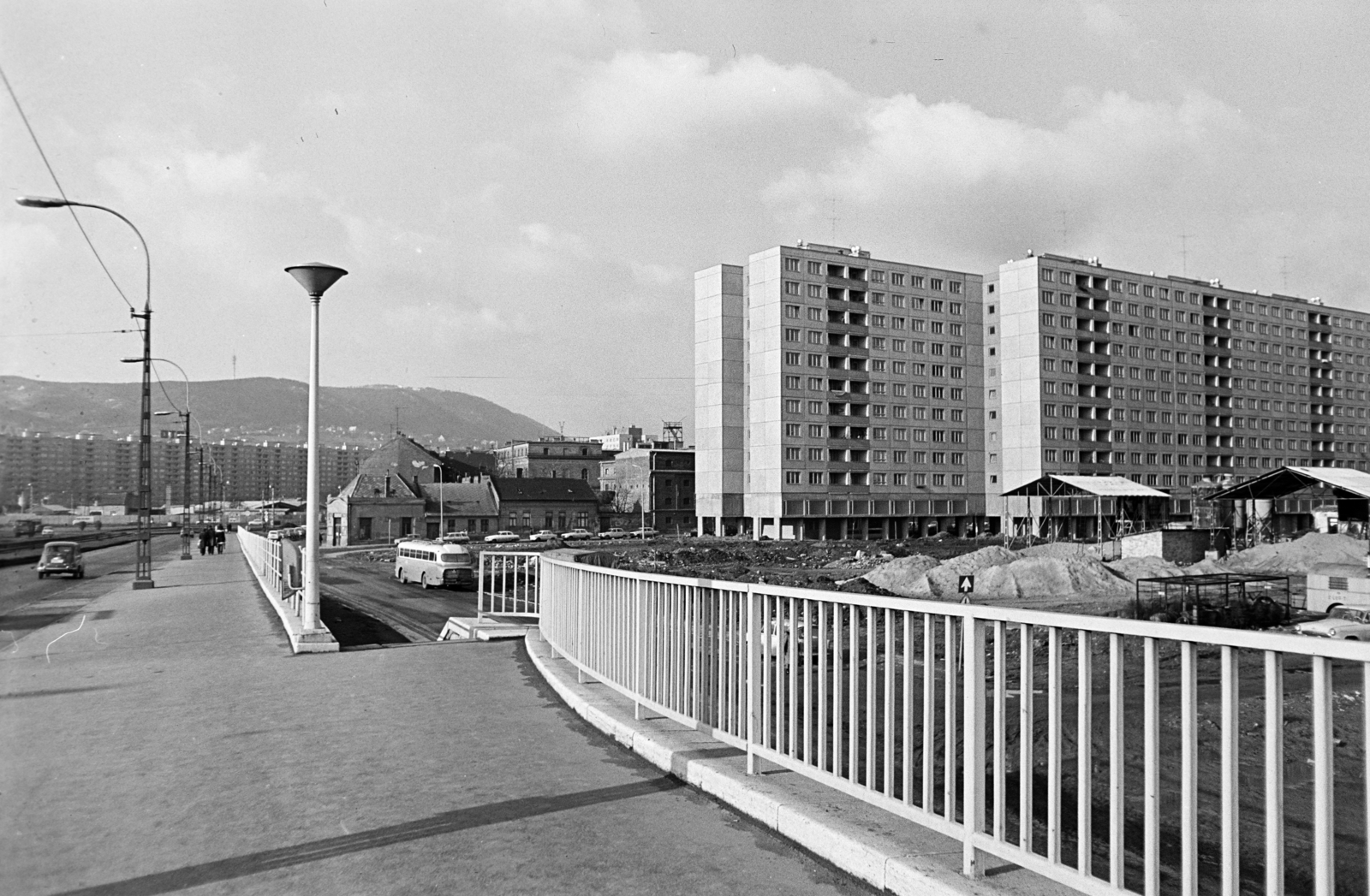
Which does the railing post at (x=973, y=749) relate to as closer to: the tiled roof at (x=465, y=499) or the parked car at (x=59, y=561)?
the parked car at (x=59, y=561)

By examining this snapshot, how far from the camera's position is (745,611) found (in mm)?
6109

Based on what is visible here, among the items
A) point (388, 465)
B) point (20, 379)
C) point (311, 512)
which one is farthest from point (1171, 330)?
point (20, 379)

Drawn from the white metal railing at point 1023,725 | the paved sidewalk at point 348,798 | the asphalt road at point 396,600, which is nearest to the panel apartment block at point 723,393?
the asphalt road at point 396,600

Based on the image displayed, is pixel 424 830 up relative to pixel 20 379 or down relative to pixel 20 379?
down

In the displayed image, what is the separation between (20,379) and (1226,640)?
6328mm

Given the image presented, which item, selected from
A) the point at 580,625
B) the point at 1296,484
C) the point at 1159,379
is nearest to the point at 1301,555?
the point at 1296,484

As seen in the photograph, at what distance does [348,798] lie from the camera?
591 centimetres

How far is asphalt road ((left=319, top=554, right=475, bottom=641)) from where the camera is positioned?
28766 mm

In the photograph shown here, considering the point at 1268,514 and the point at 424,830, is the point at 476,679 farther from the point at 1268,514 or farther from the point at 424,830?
the point at 1268,514

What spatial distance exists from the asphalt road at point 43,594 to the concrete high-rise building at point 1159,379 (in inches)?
2866

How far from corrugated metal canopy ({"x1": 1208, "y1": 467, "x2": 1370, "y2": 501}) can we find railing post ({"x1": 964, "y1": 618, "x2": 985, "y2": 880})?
4424 centimetres

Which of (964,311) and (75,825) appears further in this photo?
(964,311)

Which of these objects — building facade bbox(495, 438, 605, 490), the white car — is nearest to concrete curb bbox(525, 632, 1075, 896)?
the white car

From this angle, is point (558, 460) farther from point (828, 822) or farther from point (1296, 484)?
point (828, 822)
